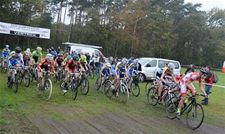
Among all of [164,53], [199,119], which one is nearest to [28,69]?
[199,119]

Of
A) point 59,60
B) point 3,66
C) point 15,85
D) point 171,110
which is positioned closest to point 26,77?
point 15,85

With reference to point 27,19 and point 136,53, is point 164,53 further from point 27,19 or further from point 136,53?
point 27,19

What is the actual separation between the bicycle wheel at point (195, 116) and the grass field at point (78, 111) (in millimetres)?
262

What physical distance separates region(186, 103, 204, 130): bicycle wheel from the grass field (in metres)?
0.26

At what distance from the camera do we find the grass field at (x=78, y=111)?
10.1m

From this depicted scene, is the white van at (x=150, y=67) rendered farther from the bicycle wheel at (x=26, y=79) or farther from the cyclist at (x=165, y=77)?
the cyclist at (x=165, y=77)

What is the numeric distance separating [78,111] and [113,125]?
6.57 ft

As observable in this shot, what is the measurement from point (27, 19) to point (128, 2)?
724 inches

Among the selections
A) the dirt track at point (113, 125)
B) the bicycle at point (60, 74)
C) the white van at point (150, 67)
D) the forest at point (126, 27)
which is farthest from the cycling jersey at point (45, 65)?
the forest at point (126, 27)

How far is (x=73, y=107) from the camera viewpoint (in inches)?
490

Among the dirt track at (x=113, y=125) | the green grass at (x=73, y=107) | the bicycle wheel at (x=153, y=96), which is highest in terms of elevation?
the bicycle wheel at (x=153, y=96)

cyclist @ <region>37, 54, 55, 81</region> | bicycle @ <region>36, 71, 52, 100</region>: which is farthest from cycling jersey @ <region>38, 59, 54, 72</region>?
bicycle @ <region>36, 71, 52, 100</region>

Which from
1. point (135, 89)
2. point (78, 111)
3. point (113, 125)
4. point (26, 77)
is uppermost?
point (26, 77)

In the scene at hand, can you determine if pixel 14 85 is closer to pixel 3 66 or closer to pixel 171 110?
pixel 171 110
